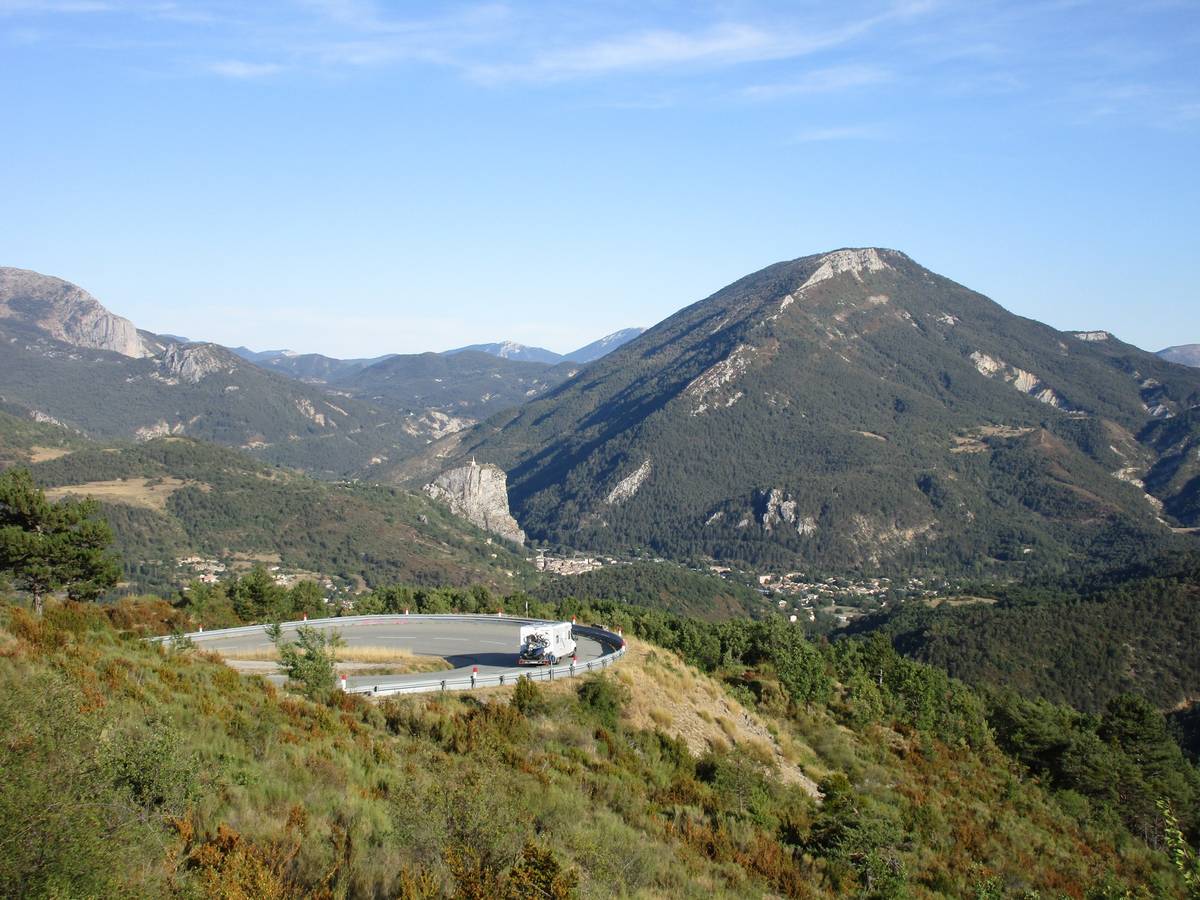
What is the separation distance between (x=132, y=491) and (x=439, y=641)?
6659 inches

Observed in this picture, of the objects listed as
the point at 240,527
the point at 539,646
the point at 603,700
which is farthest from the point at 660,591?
the point at 603,700

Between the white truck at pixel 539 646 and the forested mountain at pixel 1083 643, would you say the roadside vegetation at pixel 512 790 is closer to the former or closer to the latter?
the white truck at pixel 539 646

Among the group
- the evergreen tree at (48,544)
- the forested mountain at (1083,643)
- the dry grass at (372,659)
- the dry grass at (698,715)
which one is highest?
the evergreen tree at (48,544)

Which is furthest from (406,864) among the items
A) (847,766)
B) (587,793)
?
(847,766)

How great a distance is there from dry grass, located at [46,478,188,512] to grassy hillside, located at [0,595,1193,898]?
152900 mm

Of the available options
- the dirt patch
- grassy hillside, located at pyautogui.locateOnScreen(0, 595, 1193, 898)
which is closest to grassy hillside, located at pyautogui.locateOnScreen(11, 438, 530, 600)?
the dirt patch

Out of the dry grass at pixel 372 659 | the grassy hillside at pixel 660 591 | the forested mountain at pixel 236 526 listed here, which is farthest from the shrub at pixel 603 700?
the forested mountain at pixel 236 526

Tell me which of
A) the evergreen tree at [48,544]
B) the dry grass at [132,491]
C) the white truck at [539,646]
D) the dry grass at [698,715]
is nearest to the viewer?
the dry grass at [698,715]

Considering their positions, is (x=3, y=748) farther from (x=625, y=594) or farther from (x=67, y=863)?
(x=625, y=594)

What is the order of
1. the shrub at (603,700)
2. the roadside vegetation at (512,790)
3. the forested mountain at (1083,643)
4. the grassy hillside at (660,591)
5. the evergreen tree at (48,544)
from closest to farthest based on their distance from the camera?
the roadside vegetation at (512,790)
the shrub at (603,700)
the evergreen tree at (48,544)
the forested mountain at (1083,643)
the grassy hillside at (660,591)

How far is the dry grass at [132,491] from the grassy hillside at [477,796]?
153m

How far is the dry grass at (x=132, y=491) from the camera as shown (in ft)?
558

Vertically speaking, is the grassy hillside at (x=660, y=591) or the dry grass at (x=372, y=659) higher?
the dry grass at (x=372, y=659)

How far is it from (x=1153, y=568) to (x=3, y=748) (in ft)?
596
